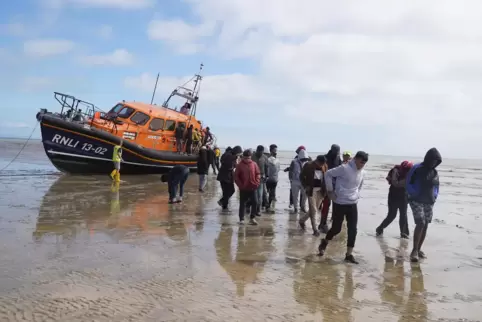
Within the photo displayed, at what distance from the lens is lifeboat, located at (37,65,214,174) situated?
1438 centimetres

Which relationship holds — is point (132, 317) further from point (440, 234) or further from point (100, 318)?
point (440, 234)

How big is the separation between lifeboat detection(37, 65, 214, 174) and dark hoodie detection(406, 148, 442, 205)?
11.2 meters

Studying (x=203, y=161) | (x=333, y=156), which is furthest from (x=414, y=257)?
(x=203, y=161)

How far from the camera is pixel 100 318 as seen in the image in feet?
11.0

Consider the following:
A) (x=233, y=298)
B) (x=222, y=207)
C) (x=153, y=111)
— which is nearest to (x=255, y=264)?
(x=233, y=298)

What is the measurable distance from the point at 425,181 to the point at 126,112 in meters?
12.7

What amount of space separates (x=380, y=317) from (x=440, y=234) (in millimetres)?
4821

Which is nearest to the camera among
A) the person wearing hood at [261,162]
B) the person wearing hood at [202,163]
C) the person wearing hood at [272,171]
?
the person wearing hood at [261,162]

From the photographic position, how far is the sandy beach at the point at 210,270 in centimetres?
366

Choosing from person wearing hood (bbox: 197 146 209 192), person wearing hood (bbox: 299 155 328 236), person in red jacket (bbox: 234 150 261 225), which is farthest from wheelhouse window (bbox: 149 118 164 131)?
person wearing hood (bbox: 299 155 328 236)

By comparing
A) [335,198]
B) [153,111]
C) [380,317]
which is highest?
[153,111]

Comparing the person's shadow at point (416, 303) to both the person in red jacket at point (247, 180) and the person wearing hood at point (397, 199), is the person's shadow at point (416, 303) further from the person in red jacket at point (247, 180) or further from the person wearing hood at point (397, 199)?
the person in red jacket at point (247, 180)

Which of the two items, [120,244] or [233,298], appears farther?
[120,244]

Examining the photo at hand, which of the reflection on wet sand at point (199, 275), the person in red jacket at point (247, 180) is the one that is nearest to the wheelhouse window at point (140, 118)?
the reflection on wet sand at point (199, 275)
